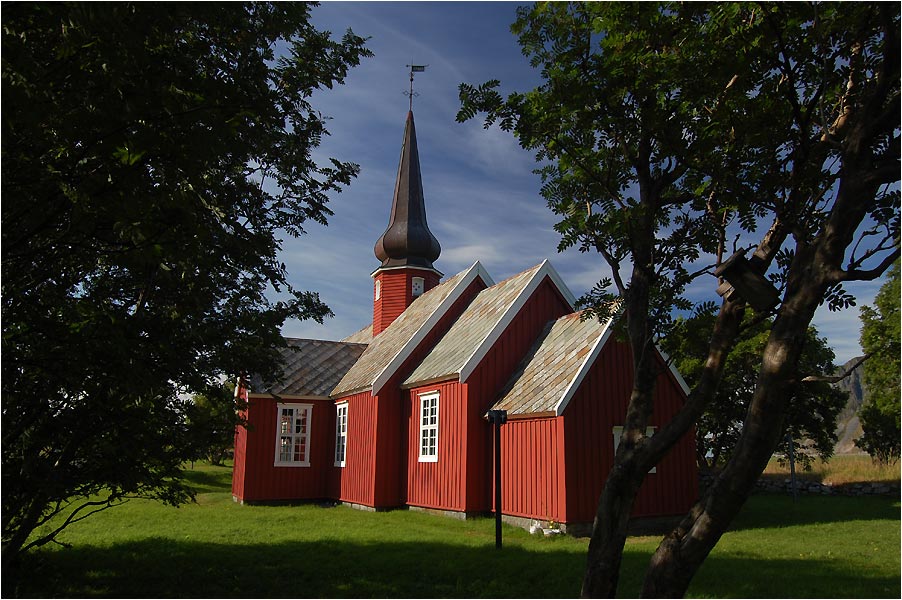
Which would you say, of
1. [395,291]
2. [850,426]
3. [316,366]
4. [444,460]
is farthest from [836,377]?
[850,426]

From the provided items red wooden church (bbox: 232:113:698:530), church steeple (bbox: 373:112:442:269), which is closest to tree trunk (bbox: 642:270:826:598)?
red wooden church (bbox: 232:113:698:530)

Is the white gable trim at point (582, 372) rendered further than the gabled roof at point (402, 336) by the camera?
No

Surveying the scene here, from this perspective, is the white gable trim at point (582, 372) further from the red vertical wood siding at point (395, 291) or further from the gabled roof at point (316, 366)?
the red vertical wood siding at point (395, 291)

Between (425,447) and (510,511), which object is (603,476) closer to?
(510,511)

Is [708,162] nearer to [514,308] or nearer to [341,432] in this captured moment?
[514,308]

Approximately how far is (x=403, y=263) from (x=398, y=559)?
16080 mm

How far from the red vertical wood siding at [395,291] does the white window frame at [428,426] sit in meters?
8.01

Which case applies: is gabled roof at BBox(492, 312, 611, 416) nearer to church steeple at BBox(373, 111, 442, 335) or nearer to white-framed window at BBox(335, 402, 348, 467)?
white-framed window at BBox(335, 402, 348, 467)

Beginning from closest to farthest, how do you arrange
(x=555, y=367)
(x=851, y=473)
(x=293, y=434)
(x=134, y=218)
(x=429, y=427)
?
(x=134, y=218) < (x=555, y=367) < (x=429, y=427) < (x=293, y=434) < (x=851, y=473)

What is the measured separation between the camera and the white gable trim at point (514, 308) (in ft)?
49.5

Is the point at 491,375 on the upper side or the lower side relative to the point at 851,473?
upper

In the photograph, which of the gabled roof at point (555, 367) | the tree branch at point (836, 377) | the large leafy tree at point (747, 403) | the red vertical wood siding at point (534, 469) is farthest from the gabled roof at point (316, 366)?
the tree branch at point (836, 377)

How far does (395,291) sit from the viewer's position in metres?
24.7

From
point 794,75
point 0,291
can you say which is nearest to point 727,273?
point 794,75
